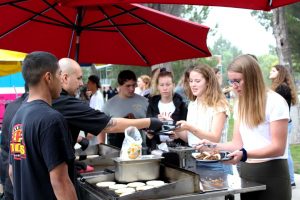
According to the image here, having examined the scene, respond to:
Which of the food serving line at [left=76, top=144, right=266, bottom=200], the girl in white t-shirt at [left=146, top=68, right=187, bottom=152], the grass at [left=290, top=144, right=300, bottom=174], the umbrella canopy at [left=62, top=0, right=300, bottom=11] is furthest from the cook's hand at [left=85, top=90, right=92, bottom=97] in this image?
the umbrella canopy at [left=62, top=0, right=300, bottom=11]

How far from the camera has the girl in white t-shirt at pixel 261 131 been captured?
2.44 metres

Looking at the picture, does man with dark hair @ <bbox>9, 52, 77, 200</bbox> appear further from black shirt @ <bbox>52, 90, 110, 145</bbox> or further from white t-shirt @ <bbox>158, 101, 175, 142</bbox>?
white t-shirt @ <bbox>158, 101, 175, 142</bbox>

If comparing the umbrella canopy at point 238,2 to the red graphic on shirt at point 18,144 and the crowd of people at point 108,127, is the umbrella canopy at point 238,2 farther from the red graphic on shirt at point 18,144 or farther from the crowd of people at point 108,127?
the red graphic on shirt at point 18,144

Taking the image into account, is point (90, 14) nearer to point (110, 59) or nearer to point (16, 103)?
point (110, 59)

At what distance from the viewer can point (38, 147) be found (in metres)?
2.00

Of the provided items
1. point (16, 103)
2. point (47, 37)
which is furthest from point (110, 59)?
point (16, 103)

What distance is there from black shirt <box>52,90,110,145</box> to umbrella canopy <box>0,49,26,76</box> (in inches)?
171

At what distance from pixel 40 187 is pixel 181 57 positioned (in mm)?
2626

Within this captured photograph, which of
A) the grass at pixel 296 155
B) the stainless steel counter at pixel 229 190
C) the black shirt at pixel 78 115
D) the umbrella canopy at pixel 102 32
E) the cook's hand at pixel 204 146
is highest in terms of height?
the umbrella canopy at pixel 102 32

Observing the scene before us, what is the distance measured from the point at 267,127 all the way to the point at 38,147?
56.7 inches

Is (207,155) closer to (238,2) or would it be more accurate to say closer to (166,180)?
(166,180)

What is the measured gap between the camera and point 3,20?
394 cm

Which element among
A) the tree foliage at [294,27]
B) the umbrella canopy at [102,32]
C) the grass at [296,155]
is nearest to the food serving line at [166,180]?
the umbrella canopy at [102,32]

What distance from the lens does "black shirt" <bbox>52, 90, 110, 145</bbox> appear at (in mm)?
2490
